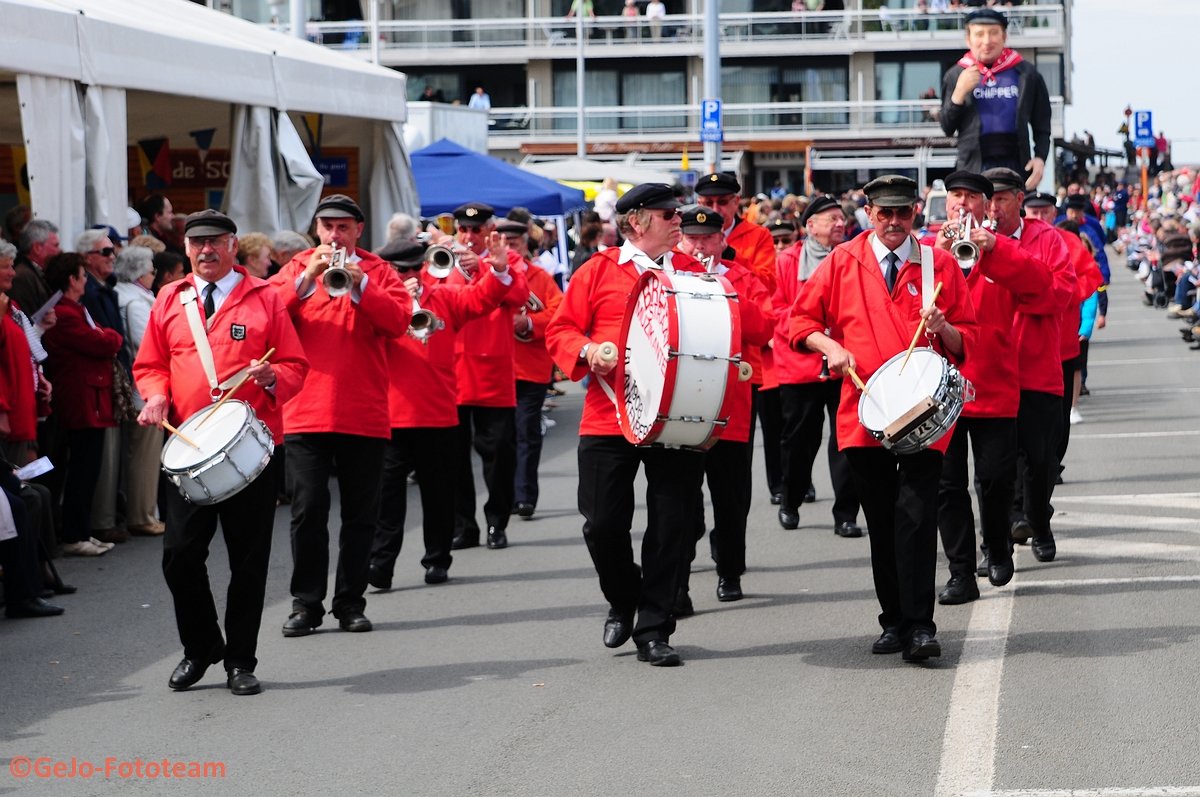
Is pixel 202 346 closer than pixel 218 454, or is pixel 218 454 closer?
pixel 218 454

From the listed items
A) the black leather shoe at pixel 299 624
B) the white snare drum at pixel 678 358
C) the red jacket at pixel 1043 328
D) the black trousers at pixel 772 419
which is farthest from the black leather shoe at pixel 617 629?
the black trousers at pixel 772 419

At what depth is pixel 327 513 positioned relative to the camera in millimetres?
8867

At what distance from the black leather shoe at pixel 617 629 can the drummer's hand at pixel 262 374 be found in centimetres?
187

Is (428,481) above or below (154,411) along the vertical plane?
below

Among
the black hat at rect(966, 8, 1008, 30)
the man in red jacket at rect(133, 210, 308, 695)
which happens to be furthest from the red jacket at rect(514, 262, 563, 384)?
the man in red jacket at rect(133, 210, 308, 695)

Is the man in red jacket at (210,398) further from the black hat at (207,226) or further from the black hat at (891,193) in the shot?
the black hat at (891,193)

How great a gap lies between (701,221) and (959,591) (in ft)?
7.42

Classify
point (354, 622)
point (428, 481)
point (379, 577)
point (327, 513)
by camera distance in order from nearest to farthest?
point (327, 513), point (354, 622), point (379, 577), point (428, 481)

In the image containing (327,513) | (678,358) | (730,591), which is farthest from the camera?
(730,591)

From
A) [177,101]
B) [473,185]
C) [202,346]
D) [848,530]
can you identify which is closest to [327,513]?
[202,346]

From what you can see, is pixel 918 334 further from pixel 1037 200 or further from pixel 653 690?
pixel 1037 200

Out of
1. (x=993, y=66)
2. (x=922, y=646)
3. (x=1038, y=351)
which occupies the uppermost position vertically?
(x=993, y=66)

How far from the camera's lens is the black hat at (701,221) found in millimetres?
8750

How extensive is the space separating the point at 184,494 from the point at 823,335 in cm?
282
